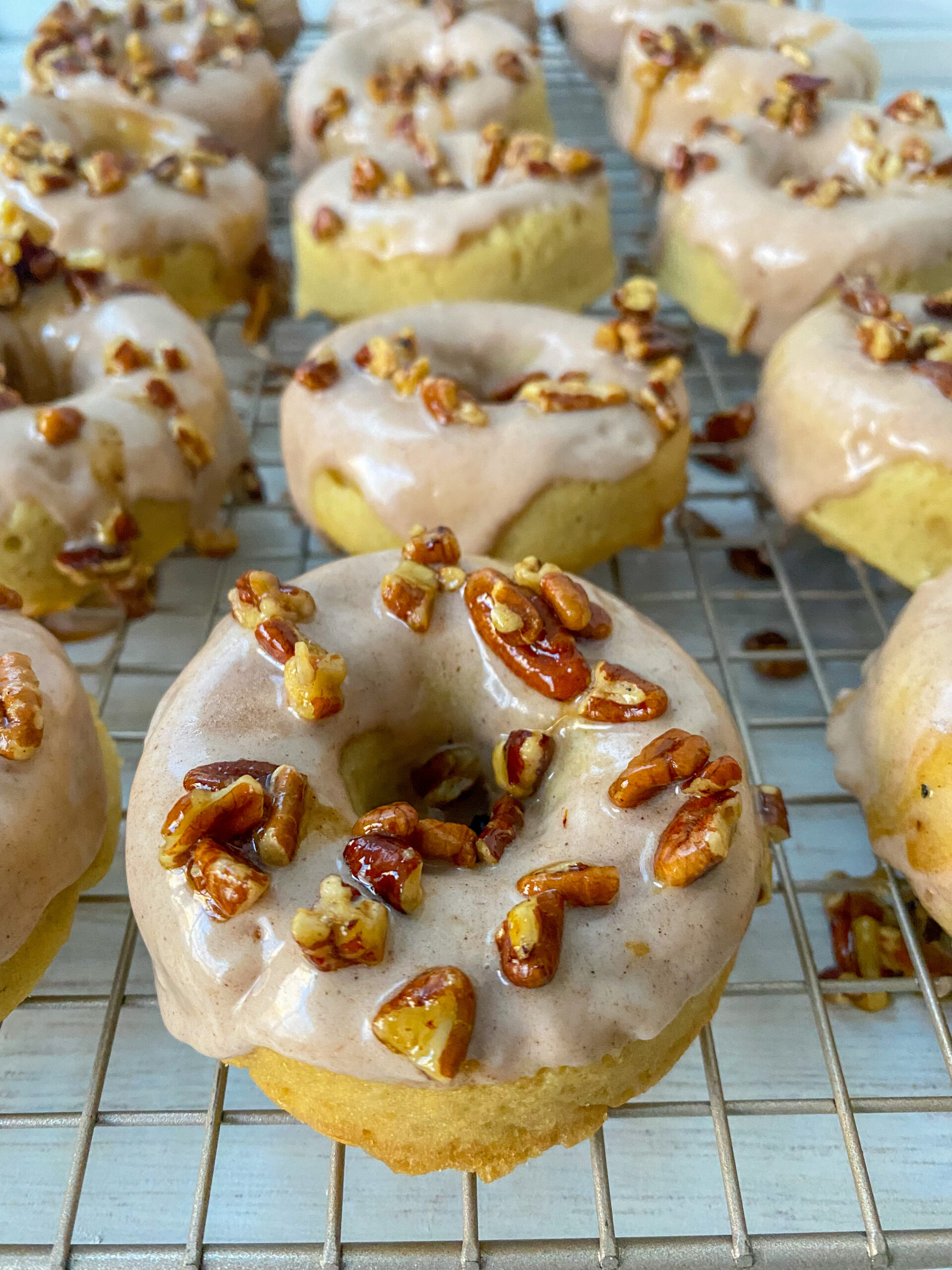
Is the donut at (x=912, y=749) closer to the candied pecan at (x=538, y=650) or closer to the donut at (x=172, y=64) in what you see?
the candied pecan at (x=538, y=650)

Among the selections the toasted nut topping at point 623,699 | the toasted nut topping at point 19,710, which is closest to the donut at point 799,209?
the toasted nut topping at point 623,699

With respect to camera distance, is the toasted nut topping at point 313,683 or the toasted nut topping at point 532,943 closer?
the toasted nut topping at point 532,943

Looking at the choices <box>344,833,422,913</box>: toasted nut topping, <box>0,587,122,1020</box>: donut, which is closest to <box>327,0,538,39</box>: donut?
<box>0,587,122,1020</box>: donut

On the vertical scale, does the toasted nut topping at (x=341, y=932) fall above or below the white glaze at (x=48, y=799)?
above

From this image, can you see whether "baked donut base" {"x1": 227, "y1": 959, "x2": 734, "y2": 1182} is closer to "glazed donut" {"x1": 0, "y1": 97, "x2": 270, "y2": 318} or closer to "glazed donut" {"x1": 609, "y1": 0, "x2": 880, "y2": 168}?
"glazed donut" {"x1": 0, "y1": 97, "x2": 270, "y2": 318}

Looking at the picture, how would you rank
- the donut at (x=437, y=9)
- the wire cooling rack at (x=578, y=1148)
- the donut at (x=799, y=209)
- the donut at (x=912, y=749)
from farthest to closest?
the donut at (x=437, y=9)
the donut at (x=799, y=209)
the donut at (x=912, y=749)
the wire cooling rack at (x=578, y=1148)

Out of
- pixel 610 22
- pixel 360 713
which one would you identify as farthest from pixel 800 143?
pixel 360 713

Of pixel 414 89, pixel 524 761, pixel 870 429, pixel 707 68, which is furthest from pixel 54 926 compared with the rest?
pixel 707 68
